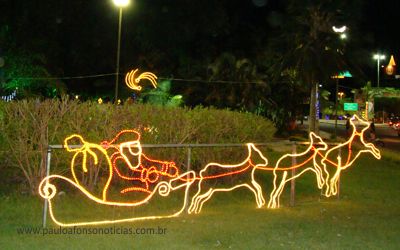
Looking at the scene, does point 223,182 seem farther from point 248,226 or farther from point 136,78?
point 136,78

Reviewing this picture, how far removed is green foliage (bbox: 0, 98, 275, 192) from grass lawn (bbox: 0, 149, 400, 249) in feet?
2.65

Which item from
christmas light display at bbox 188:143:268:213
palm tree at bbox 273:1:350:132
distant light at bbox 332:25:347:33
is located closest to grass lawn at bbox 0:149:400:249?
christmas light display at bbox 188:143:268:213

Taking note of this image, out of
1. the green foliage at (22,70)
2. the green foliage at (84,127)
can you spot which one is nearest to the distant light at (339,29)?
the green foliage at (22,70)

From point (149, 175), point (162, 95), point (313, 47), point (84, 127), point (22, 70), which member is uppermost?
point (313, 47)

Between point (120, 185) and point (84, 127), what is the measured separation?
1613 millimetres

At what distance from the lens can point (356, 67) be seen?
2842 centimetres

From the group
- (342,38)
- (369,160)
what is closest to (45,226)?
(369,160)

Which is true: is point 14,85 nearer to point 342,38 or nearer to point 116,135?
point 342,38

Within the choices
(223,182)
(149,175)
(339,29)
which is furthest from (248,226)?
(339,29)

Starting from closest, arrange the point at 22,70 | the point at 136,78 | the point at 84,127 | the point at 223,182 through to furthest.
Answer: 1. the point at 84,127
2. the point at 223,182
3. the point at 22,70
4. the point at 136,78

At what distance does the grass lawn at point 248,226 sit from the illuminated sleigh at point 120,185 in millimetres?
393

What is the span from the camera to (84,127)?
11289mm

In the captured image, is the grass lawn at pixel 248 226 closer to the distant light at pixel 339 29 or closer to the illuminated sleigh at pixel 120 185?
the illuminated sleigh at pixel 120 185

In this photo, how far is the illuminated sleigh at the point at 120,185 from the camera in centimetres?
884
